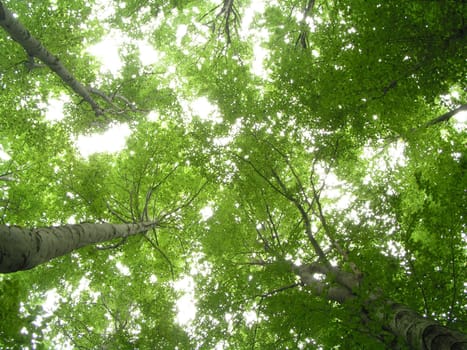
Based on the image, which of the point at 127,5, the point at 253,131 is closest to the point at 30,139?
the point at 127,5

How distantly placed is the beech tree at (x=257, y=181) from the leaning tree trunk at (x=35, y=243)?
0.07ft

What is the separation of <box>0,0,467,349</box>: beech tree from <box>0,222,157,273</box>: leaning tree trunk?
0.07 ft

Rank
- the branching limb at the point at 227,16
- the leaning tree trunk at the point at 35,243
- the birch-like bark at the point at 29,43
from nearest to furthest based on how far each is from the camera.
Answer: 1. the leaning tree trunk at the point at 35,243
2. the birch-like bark at the point at 29,43
3. the branching limb at the point at 227,16

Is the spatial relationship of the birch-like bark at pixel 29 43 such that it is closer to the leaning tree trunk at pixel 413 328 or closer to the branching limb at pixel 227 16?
the branching limb at pixel 227 16

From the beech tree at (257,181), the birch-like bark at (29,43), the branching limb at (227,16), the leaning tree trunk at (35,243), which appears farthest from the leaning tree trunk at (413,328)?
the birch-like bark at (29,43)

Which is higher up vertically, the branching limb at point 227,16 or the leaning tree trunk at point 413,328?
the branching limb at point 227,16

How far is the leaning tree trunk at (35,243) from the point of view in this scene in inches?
91.4

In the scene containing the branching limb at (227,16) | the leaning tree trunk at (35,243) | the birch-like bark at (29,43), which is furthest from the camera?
the branching limb at (227,16)

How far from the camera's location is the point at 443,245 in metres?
3.12

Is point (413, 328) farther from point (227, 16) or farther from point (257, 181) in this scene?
point (227, 16)

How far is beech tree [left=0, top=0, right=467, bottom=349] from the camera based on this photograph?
9.55 feet

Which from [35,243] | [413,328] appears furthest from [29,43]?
[413,328]

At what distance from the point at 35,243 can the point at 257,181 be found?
3521 mm

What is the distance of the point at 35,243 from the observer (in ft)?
8.70
